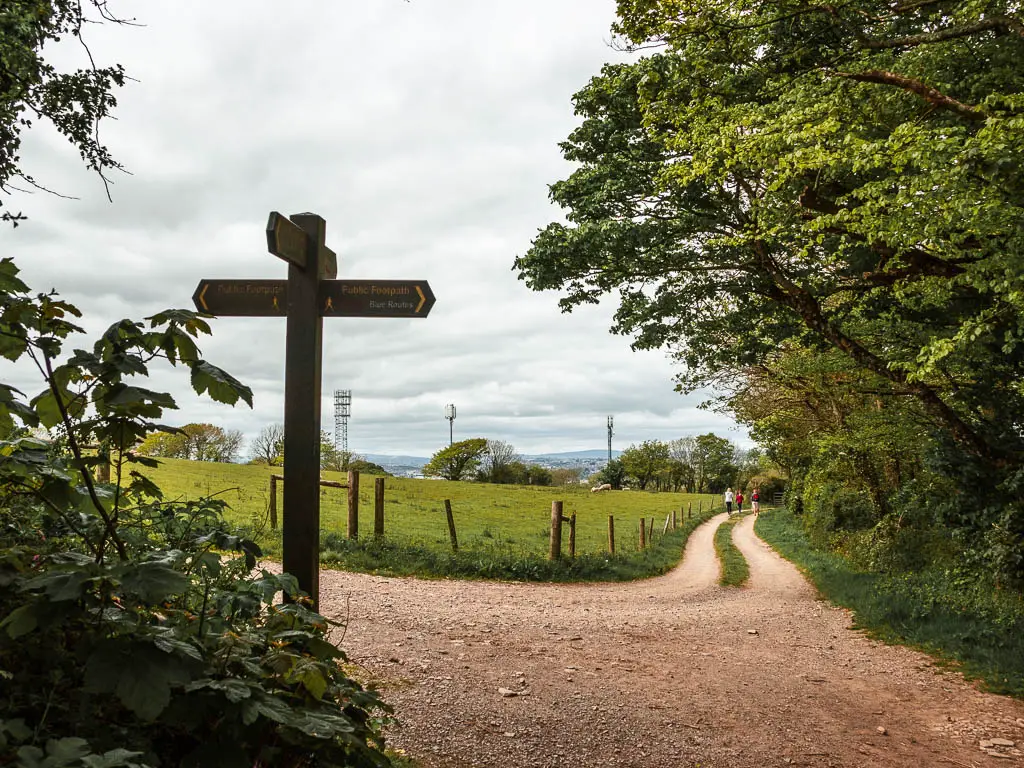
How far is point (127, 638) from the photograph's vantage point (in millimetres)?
1899

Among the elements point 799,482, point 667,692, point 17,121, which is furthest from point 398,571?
point 799,482

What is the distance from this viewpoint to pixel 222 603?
2812mm

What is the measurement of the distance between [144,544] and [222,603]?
22.6 inches

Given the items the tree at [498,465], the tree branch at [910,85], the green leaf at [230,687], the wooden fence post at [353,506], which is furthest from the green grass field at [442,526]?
the tree at [498,465]

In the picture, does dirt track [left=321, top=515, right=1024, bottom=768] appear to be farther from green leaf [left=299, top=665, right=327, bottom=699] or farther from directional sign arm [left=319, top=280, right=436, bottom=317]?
directional sign arm [left=319, top=280, right=436, bottom=317]

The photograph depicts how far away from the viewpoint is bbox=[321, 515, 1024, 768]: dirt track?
15.2 ft

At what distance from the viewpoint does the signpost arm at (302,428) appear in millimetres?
4129

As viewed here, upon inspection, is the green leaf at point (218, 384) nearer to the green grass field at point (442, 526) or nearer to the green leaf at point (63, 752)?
the green grass field at point (442, 526)

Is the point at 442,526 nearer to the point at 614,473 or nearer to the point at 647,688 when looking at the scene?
the point at 647,688

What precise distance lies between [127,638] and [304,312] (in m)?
2.59

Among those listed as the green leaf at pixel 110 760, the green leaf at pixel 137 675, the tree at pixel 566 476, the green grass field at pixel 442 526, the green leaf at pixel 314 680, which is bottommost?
the tree at pixel 566 476

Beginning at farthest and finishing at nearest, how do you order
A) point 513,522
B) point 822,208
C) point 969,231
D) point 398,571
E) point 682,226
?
point 513,522 < point 398,571 < point 682,226 < point 822,208 < point 969,231

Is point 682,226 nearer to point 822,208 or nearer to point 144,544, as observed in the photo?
point 822,208

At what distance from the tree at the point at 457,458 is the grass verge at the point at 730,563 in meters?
47.3
